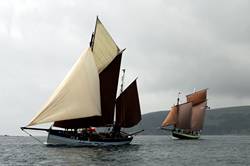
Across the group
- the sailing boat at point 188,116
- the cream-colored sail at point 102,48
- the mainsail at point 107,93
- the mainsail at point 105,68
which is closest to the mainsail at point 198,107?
the sailing boat at point 188,116

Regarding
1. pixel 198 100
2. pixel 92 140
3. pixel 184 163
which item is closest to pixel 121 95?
pixel 92 140

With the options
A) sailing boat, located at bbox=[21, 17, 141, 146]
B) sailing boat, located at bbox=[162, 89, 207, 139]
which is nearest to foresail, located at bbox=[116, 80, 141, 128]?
sailing boat, located at bbox=[21, 17, 141, 146]

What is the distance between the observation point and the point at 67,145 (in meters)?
78.7

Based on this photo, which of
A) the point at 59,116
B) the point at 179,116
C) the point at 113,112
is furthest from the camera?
the point at 179,116

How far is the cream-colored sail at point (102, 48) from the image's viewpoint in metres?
82.8

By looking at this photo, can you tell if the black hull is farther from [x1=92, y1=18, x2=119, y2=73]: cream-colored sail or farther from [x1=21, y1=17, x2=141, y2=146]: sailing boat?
[x1=92, y1=18, x2=119, y2=73]: cream-colored sail

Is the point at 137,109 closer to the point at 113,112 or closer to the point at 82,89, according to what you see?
the point at 113,112

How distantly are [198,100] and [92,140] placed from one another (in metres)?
80.4

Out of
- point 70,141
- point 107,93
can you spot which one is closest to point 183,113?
point 107,93

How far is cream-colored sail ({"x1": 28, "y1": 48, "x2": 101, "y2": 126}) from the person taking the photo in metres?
69.8

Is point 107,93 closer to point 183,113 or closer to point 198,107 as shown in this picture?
point 183,113

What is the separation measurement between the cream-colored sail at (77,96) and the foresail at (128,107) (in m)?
9.88

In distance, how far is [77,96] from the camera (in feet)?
241

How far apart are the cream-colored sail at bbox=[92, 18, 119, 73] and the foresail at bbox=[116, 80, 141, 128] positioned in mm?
7575
